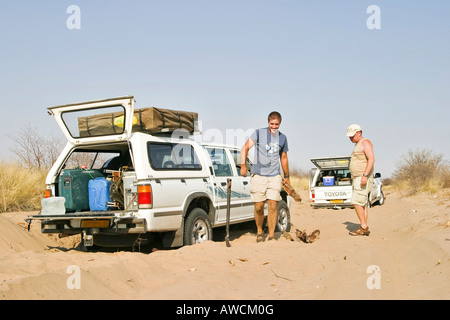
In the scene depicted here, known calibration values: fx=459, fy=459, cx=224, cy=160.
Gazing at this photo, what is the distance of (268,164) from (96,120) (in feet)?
9.44

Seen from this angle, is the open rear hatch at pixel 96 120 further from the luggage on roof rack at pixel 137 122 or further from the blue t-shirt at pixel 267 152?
the blue t-shirt at pixel 267 152

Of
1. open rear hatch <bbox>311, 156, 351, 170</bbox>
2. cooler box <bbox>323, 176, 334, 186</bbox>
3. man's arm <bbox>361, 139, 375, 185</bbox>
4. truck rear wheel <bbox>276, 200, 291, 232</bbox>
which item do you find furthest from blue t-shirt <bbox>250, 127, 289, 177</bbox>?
cooler box <bbox>323, 176, 334, 186</bbox>

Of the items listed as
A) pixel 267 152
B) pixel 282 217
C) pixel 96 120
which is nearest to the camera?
pixel 96 120

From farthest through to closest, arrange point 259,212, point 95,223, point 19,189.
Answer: point 19,189, point 259,212, point 95,223

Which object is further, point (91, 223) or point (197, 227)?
point (197, 227)

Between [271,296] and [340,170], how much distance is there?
525 inches

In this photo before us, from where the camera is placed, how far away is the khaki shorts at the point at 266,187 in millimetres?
7734

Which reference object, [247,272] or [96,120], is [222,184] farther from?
[247,272]

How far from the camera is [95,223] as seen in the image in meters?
6.52

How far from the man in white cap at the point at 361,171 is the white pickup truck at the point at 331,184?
280 inches

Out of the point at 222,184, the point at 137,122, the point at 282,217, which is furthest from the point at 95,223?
the point at 282,217

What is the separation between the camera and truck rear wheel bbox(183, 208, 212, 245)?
703 cm

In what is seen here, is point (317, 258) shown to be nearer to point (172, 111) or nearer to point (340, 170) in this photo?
point (172, 111)
